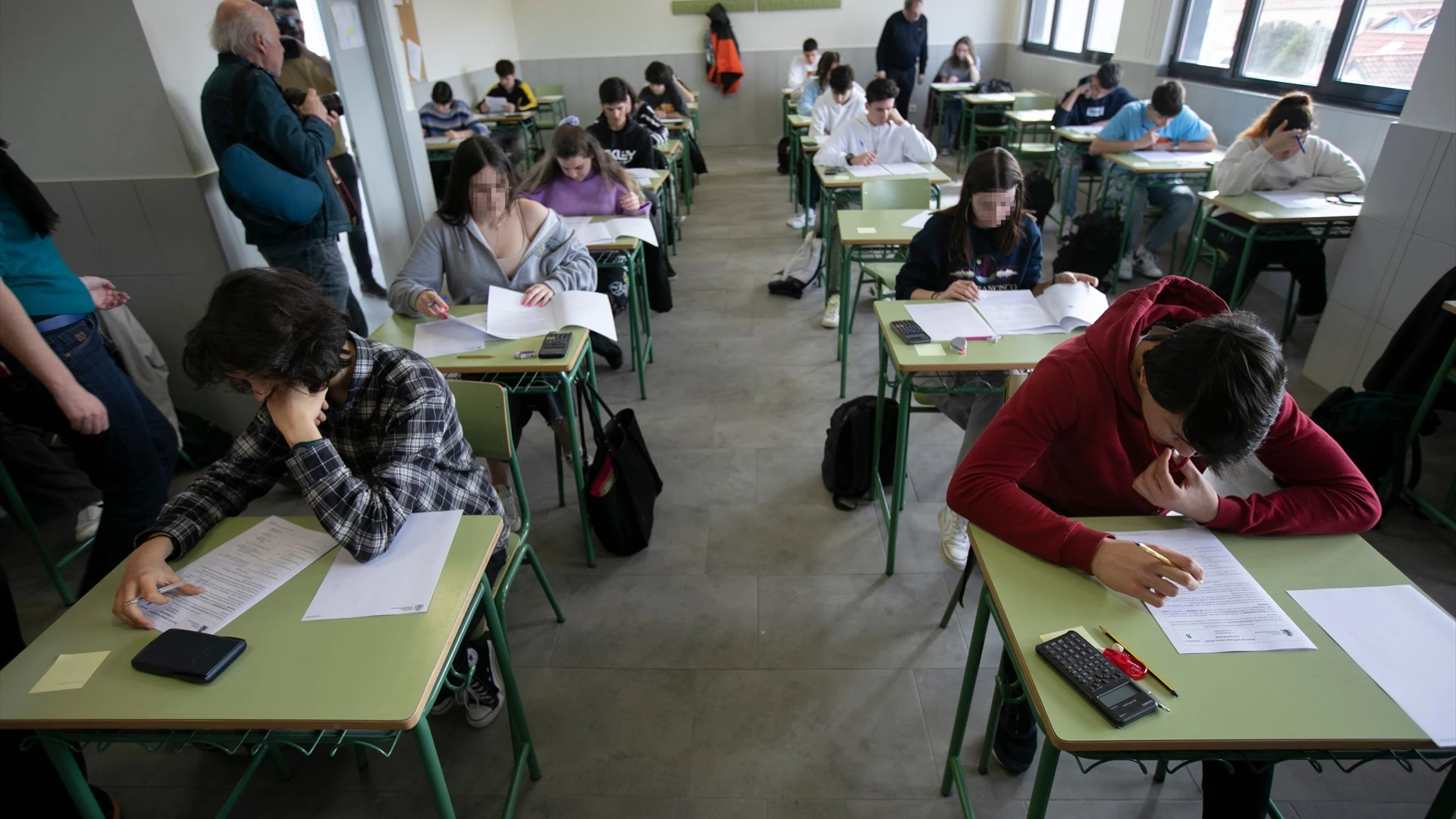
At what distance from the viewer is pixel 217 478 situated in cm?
142

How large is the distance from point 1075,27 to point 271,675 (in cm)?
890

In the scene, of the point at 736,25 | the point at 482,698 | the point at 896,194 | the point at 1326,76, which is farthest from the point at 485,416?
the point at 736,25

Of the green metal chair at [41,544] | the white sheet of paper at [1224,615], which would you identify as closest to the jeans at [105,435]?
the green metal chair at [41,544]

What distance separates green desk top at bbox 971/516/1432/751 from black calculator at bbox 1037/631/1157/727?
13 millimetres

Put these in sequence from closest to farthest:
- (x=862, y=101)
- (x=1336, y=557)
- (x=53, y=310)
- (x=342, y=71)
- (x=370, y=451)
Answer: (x=1336, y=557), (x=370, y=451), (x=53, y=310), (x=342, y=71), (x=862, y=101)

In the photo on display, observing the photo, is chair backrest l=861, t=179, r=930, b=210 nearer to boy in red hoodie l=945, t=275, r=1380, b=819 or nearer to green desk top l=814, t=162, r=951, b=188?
green desk top l=814, t=162, r=951, b=188

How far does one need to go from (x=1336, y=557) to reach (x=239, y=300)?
74.0 inches

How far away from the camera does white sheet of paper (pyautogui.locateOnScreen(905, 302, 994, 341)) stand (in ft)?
6.76

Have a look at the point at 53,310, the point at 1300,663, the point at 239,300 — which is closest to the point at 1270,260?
the point at 1300,663

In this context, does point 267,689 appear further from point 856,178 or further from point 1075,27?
point 1075,27

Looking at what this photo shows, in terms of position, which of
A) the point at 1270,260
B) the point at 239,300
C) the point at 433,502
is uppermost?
the point at 239,300

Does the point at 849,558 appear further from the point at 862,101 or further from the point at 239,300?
the point at 862,101

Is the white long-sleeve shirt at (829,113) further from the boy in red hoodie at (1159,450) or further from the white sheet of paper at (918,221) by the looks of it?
the boy in red hoodie at (1159,450)

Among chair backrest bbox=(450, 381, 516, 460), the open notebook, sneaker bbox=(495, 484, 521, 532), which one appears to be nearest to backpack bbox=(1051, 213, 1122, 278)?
the open notebook
